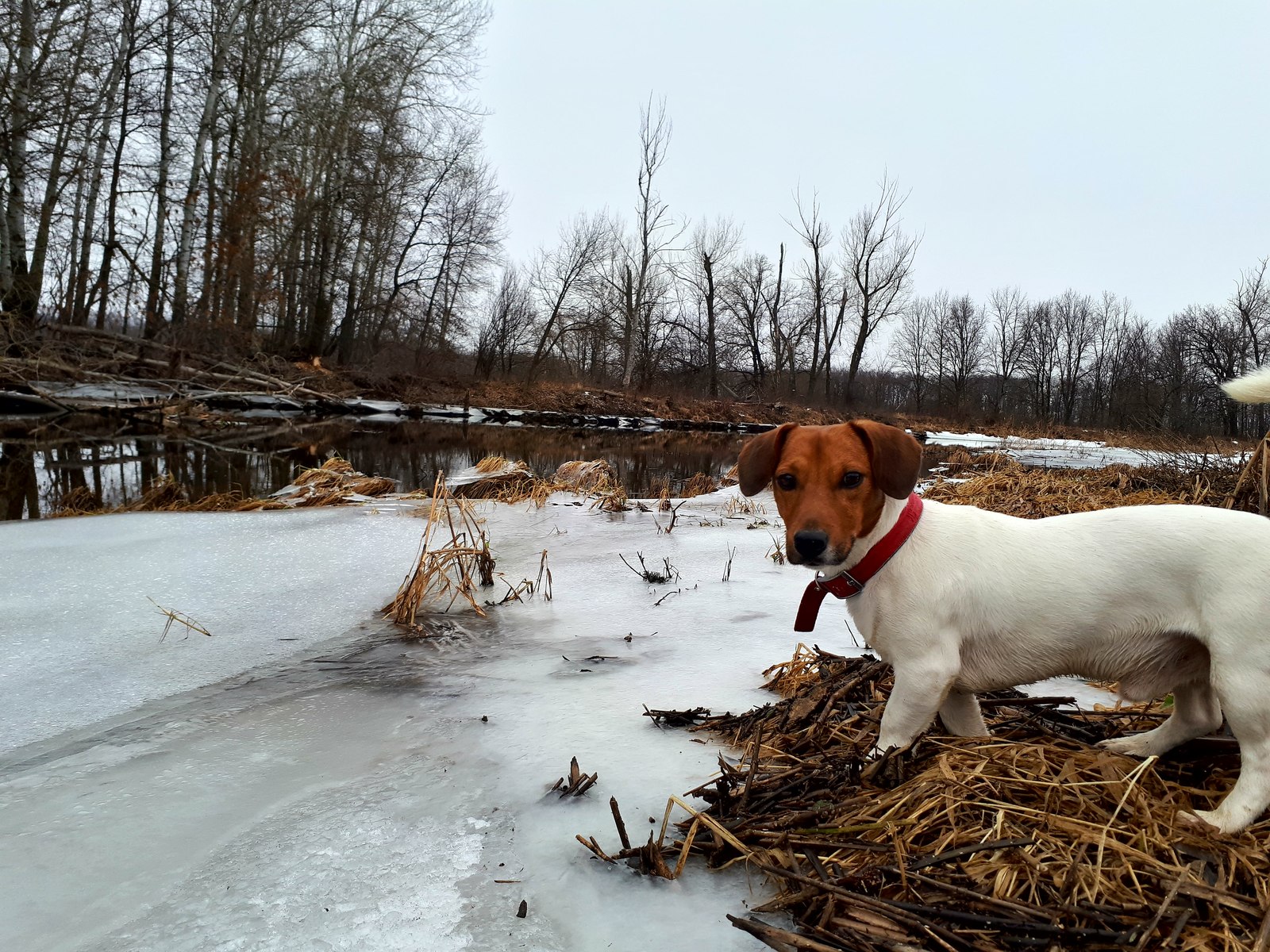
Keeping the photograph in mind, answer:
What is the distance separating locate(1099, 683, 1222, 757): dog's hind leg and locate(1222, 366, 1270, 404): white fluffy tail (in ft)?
3.10

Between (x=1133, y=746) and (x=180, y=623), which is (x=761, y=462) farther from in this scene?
(x=180, y=623)

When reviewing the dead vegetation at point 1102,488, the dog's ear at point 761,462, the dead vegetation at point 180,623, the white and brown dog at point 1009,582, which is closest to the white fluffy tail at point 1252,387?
the white and brown dog at point 1009,582

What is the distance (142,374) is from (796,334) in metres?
42.3

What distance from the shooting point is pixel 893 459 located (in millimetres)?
2025

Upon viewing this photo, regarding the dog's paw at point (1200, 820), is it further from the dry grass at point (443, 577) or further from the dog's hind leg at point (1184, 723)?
the dry grass at point (443, 577)

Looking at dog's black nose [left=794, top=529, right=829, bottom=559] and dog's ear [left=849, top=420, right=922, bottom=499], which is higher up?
dog's ear [left=849, top=420, right=922, bottom=499]

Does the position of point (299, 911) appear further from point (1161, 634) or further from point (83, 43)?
point (83, 43)

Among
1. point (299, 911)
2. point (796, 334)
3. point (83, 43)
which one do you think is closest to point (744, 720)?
point (299, 911)

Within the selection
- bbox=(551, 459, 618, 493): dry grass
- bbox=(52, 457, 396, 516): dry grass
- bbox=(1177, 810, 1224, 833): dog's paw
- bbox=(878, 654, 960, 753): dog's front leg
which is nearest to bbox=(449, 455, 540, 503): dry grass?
bbox=(551, 459, 618, 493): dry grass

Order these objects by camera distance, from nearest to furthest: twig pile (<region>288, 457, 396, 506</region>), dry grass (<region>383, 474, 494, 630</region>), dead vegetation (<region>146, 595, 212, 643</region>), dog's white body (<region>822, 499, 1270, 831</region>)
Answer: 1. dog's white body (<region>822, 499, 1270, 831</region>)
2. dead vegetation (<region>146, 595, 212, 643</region>)
3. dry grass (<region>383, 474, 494, 630</region>)
4. twig pile (<region>288, 457, 396, 506</region>)

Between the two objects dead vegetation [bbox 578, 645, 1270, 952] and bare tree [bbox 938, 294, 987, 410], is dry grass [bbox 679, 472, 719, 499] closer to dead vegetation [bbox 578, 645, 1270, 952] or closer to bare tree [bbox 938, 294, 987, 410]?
dead vegetation [bbox 578, 645, 1270, 952]

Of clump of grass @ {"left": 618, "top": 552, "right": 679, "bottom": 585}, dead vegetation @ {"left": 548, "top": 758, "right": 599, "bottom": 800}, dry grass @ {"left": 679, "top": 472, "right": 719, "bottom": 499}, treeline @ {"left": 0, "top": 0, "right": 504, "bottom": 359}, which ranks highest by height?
treeline @ {"left": 0, "top": 0, "right": 504, "bottom": 359}

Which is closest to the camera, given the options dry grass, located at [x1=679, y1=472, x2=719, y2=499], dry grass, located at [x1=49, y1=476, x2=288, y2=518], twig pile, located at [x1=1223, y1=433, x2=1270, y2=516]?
→ twig pile, located at [x1=1223, y1=433, x2=1270, y2=516]

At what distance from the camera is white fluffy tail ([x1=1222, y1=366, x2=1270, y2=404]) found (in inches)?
87.2
